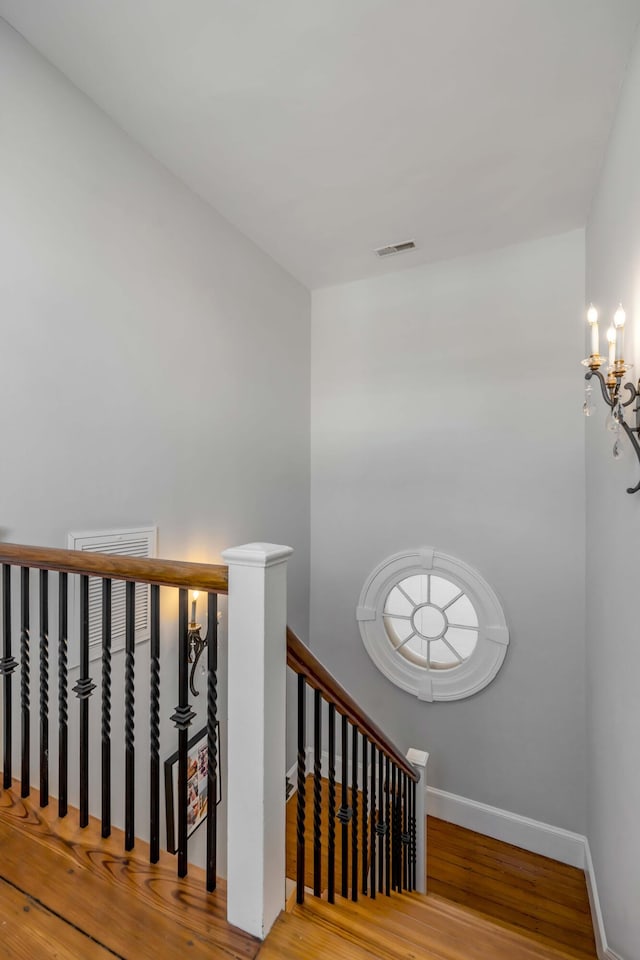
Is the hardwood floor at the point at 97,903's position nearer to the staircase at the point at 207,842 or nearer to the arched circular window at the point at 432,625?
the staircase at the point at 207,842

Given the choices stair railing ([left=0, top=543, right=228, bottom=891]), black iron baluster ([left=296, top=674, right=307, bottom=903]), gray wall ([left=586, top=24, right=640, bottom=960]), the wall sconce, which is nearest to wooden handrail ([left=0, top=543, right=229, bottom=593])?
stair railing ([left=0, top=543, right=228, bottom=891])

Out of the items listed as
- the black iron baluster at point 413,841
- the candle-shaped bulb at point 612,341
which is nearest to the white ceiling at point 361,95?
the candle-shaped bulb at point 612,341

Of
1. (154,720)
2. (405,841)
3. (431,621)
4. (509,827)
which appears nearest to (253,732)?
(154,720)

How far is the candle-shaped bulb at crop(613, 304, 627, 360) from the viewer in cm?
173

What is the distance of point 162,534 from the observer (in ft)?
8.40

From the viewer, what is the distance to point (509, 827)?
3379 mm

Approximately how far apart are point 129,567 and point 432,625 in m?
3.05

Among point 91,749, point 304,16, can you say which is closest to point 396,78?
point 304,16

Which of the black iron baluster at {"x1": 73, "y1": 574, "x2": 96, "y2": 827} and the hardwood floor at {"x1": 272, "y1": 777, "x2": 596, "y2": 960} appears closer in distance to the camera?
the hardwood floor at {"x1": 272, "y1": 777, "x2": 596, "y2": 960}

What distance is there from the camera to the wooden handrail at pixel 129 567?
1132mm

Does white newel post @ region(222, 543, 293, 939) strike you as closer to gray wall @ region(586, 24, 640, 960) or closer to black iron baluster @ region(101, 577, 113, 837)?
black iron baluster @ region(101, 577, 113, 837)

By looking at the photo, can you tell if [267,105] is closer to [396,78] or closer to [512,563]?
[396,78]

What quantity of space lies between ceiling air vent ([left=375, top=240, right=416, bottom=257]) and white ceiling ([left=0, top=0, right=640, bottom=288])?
0.29 metres

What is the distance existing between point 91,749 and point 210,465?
1.63 metres
